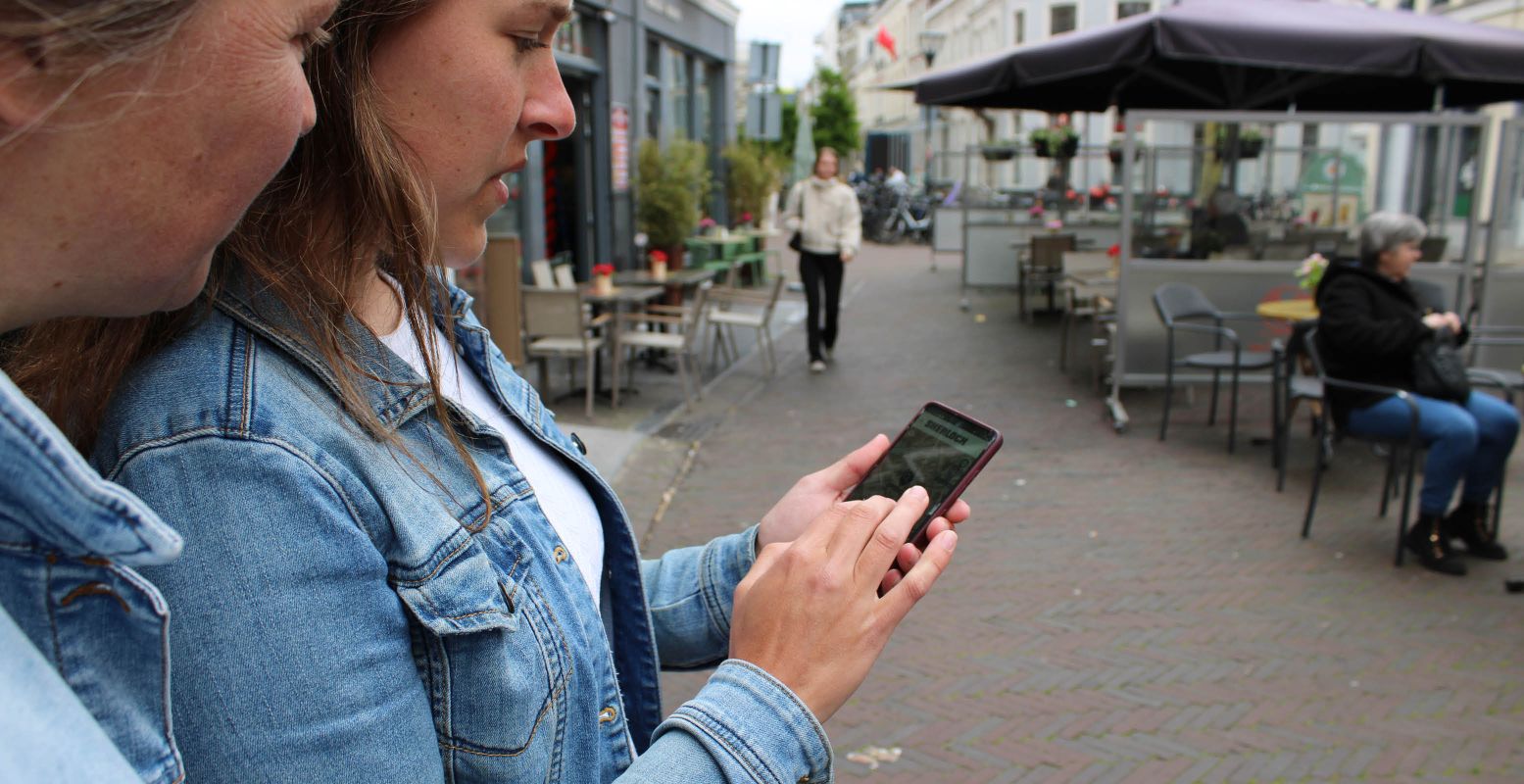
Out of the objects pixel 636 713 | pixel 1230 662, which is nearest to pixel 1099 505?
pixel 1230 662

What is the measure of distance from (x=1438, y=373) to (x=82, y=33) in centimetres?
582

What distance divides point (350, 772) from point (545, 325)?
271 inches

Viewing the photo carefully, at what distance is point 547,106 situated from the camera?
112 centimetres

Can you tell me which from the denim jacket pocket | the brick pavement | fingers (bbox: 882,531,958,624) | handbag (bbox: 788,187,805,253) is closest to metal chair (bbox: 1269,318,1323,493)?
the brick pavement

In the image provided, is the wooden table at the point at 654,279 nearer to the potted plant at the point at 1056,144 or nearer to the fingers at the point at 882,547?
the potted plant at the point at 1056,144

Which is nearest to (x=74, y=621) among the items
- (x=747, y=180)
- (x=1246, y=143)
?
(x=1246, y=143)

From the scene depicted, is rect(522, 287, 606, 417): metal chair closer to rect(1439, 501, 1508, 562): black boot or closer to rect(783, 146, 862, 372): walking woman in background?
rect(783, 146, 862, 372): walking woman in background

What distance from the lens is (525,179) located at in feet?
36.1

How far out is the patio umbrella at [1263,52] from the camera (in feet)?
24.3

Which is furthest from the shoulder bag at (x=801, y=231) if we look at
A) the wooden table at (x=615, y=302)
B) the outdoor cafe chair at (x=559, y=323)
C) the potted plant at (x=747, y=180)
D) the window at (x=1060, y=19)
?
the window at (x=1060, y=19)

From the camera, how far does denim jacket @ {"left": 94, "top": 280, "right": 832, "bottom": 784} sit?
0.80m

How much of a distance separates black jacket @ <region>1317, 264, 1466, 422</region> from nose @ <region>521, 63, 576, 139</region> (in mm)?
5158

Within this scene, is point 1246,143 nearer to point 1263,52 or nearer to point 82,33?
point 1263,52

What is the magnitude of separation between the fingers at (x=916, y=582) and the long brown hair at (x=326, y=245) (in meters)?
0.40
